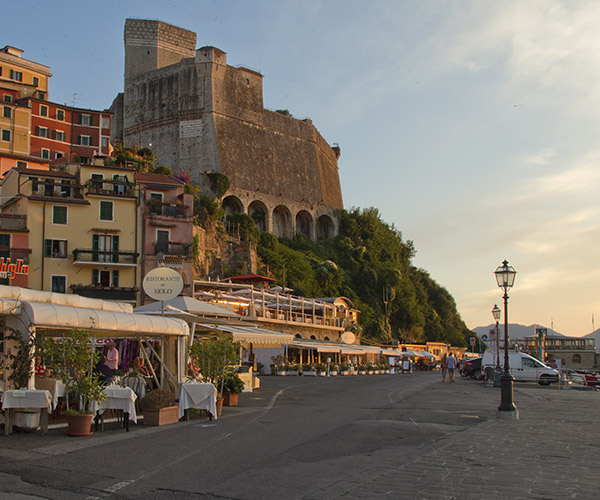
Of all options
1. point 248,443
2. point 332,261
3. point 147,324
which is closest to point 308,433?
point 248,443

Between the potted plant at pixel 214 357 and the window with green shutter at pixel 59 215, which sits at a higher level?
the window with green shutter at pixel 59 215

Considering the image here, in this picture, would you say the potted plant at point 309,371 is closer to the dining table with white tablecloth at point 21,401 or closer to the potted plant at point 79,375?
the potted plant at point 79,375

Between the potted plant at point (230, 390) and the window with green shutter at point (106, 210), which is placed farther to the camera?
the window with green shutter at point (106, 210)

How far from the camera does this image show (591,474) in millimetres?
7938

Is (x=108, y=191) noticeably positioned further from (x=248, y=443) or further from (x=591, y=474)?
(x=591, y=474)

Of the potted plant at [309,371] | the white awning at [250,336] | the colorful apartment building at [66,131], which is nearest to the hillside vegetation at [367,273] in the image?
the colorful apartment building at [66,131]

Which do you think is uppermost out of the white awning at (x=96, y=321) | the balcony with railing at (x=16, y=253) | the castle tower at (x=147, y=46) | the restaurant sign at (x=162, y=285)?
the castle tower at (x=147, y=46)

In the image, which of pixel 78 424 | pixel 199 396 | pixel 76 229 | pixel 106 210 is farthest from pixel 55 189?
pixel 78 424

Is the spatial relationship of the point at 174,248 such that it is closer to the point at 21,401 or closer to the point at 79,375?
the point at 79,375

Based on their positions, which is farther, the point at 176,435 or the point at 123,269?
the point at 123,269

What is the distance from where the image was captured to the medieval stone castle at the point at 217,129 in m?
71.8

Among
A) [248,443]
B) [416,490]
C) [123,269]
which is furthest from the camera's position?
[123,269]

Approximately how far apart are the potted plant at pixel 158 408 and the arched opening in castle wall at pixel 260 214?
5997 cm

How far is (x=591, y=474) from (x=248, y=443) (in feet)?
16.5
